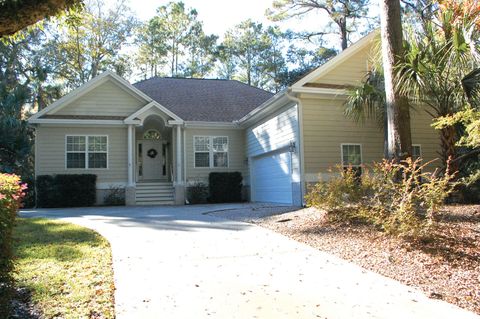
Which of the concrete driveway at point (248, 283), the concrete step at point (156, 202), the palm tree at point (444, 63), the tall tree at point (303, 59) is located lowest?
the concrete driveway at point (248, 283)

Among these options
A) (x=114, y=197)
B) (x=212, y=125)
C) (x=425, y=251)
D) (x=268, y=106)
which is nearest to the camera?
(x=425, y=251)

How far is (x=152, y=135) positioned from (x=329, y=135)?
388 inches

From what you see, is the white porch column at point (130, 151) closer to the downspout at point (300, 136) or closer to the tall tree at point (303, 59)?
the downspout at point (300, 136)

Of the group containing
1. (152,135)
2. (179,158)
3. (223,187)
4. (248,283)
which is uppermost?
(152,135)

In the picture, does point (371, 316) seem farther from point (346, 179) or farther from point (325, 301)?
point (346, 179)

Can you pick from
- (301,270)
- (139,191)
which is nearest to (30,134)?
(139,191)

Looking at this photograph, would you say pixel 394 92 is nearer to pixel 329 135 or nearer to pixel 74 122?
pixel 329 135

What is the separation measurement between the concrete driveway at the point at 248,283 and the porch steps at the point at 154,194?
981cm

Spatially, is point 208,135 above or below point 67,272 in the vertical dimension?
above

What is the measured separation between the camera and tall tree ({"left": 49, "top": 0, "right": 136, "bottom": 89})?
35312 mm

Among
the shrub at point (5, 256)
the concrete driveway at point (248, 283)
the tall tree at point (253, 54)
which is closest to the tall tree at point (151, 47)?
the tall tree at point (253, 54)

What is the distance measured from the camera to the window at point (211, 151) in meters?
18.7

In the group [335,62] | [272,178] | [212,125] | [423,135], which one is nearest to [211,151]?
[212,125]

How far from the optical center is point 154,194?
1775cm
